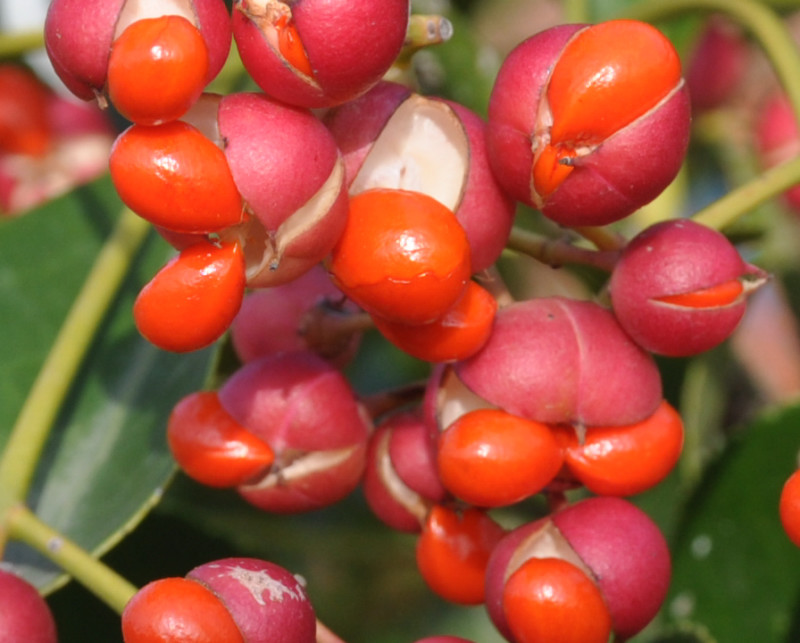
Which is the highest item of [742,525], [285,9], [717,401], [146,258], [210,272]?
[285,9]

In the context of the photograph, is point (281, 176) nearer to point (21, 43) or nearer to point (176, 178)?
point (176, 178)

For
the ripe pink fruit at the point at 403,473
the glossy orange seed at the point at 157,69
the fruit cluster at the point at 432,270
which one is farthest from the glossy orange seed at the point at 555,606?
the glossy orange seed at the point at 157,69

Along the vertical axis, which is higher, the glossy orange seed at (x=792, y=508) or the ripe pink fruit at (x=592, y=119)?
the ripe pink fruit at (x=592, y=119)

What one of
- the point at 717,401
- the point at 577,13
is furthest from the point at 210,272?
the point at 717,401

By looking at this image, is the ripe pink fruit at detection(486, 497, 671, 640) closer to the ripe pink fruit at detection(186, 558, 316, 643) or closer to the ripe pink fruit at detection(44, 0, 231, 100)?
the ripe pink fruit at detection(186, 558, 316, 643)

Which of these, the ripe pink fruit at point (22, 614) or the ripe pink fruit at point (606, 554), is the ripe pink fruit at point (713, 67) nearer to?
the ripe pink fruit at point (606, 554)

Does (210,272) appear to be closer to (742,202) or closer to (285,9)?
(285,9)

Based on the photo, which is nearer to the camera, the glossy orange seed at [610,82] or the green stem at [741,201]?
the glossy orange seed at [610,82]
